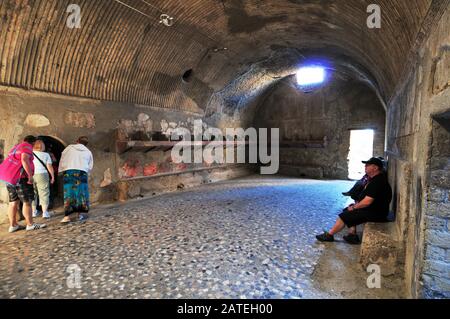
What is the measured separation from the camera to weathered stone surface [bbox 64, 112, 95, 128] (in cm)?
589

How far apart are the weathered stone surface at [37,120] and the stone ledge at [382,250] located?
20.8 ft

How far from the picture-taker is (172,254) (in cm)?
356

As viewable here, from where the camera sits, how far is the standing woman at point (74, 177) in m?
5.08

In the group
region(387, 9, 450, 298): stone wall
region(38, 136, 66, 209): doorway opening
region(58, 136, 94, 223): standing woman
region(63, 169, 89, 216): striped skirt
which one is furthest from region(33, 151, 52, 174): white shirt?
region(387, 9, 450, 298): stone wall

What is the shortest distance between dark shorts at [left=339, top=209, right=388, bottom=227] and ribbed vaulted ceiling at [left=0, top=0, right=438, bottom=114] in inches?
81.7

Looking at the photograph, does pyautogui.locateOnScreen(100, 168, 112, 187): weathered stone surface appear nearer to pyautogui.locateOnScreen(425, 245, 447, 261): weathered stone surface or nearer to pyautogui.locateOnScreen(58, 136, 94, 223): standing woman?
pyautogui.locateOnScreen(58, 136, 94, 223): standing woman

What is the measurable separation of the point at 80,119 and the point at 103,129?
63cm

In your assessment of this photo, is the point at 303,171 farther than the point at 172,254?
Yes

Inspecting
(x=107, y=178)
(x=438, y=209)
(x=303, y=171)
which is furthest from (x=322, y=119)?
(x=438, y=209)

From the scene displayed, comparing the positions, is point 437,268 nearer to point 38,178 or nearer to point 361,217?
point 361,217

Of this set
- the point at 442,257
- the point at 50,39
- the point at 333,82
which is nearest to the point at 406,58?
the point at 442,257

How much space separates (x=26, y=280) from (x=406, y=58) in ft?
17.0
